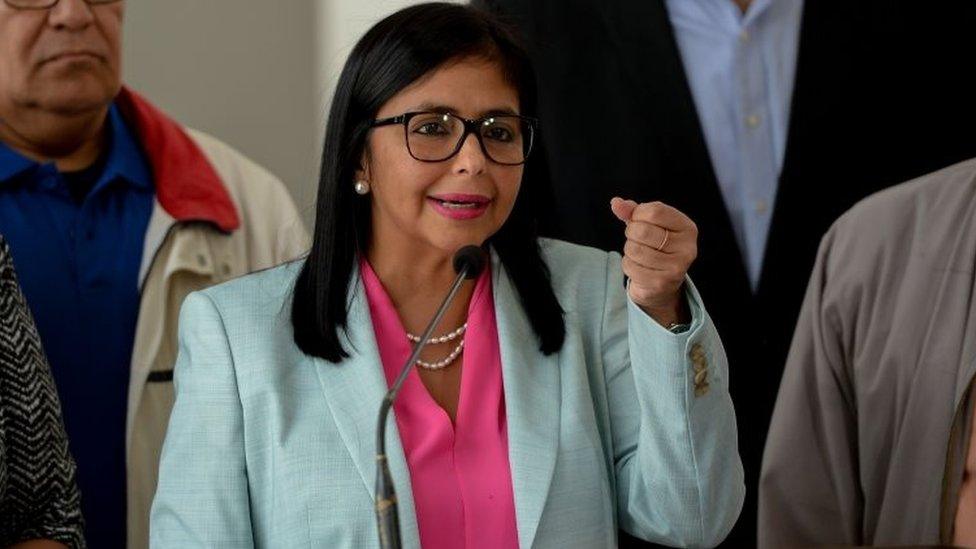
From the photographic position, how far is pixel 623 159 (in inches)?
104

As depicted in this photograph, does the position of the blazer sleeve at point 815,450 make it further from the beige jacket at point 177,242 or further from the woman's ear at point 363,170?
the beige jacket at point 177,242

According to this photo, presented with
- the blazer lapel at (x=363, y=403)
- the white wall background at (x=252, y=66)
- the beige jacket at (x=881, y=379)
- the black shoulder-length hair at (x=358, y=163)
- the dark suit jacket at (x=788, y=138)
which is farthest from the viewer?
the white wall background at (x=252, y=66)

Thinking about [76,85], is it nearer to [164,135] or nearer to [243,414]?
[164,135]

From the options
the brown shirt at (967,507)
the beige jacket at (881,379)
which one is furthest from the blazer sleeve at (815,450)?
the brown shirt at (967,507)

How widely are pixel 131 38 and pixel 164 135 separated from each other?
69 centimetres

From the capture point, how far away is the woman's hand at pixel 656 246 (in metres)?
1.75

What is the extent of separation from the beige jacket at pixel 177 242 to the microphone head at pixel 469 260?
84 centimetres

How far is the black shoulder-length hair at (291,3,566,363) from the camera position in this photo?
1.96 metres

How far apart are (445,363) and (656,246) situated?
374 mm

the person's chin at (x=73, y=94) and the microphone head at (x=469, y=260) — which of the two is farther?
the person's chin at (x=73, y=94)

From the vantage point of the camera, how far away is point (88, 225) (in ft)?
8.11

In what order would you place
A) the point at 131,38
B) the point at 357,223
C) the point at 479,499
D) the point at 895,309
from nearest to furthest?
the point at 479,499
the point at 357,223
the point at 895,309
the point at 131,38

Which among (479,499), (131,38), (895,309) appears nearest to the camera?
(479,499)

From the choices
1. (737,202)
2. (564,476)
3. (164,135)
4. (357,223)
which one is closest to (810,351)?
(737,202)
